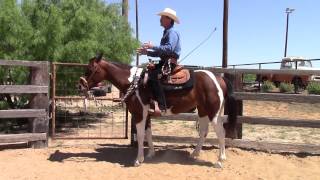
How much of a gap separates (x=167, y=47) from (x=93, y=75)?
136 centimetres

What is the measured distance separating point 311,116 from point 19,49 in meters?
9.82

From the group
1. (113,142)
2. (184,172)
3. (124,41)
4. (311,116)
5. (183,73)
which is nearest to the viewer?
(184,172)

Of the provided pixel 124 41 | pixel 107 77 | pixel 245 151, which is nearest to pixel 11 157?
pixel 107 77

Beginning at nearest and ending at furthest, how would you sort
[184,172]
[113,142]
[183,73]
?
[184,172], [183,73], [113,142]

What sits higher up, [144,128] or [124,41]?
[124,41]

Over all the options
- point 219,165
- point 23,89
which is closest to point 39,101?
point 23,89

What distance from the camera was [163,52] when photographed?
300 inches

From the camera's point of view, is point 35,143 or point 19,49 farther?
point 19,49

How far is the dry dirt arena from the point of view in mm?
7285

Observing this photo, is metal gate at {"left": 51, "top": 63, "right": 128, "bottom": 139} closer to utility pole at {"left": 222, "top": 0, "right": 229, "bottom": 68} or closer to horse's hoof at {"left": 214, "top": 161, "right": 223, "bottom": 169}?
horse's hoof at {"left": 214, "top": 161, "right": 223, "bottom": 169}

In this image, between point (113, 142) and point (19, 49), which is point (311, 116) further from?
point (19, 49)

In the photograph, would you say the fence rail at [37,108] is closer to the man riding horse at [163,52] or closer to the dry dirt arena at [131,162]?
the dry dirt arena at [131,162]

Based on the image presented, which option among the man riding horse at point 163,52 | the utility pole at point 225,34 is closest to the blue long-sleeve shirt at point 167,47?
the man riding horse at point 163,52

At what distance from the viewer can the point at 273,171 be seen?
7.68m
